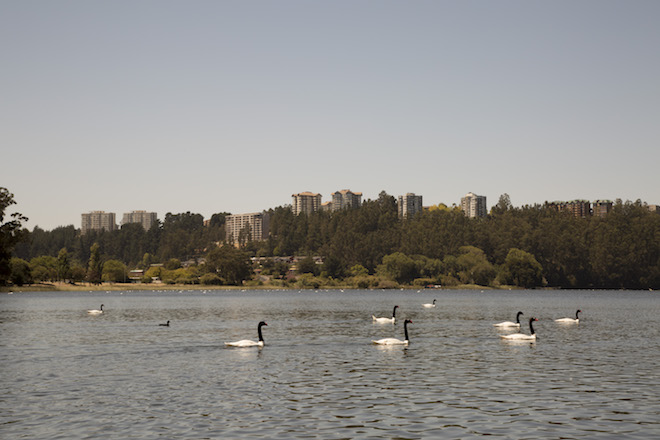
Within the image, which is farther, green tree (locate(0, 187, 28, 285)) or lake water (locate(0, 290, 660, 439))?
green tree (locate(0, 187, 28, 285))

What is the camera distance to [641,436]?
79.4 ft

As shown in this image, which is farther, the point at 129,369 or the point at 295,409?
the point at 129,369

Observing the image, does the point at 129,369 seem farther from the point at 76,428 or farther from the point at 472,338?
the point at 472,338

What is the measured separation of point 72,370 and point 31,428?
1701 centimetres

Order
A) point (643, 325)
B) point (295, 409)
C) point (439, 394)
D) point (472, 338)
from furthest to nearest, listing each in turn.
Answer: point (643, 325) < point (472, 338) < point (439, 394) < point (295, 409)

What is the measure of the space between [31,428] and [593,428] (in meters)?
20.2

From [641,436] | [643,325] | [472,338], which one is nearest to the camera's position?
[641,436]

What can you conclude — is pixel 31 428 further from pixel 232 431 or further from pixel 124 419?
pixel 232 431

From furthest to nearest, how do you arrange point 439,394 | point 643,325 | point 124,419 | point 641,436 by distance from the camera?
point 643,325
point 439,394
point 124,419
point 641,436

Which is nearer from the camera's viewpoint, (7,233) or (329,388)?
(329,388)

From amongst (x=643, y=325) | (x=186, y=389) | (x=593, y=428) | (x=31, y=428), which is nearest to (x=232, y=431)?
(x=31, y=428)

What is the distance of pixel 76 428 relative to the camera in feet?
83.5

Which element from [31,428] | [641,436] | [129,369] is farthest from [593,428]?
[129,369]

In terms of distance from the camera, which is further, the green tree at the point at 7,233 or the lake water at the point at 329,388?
the green tree at the point at 7,233
